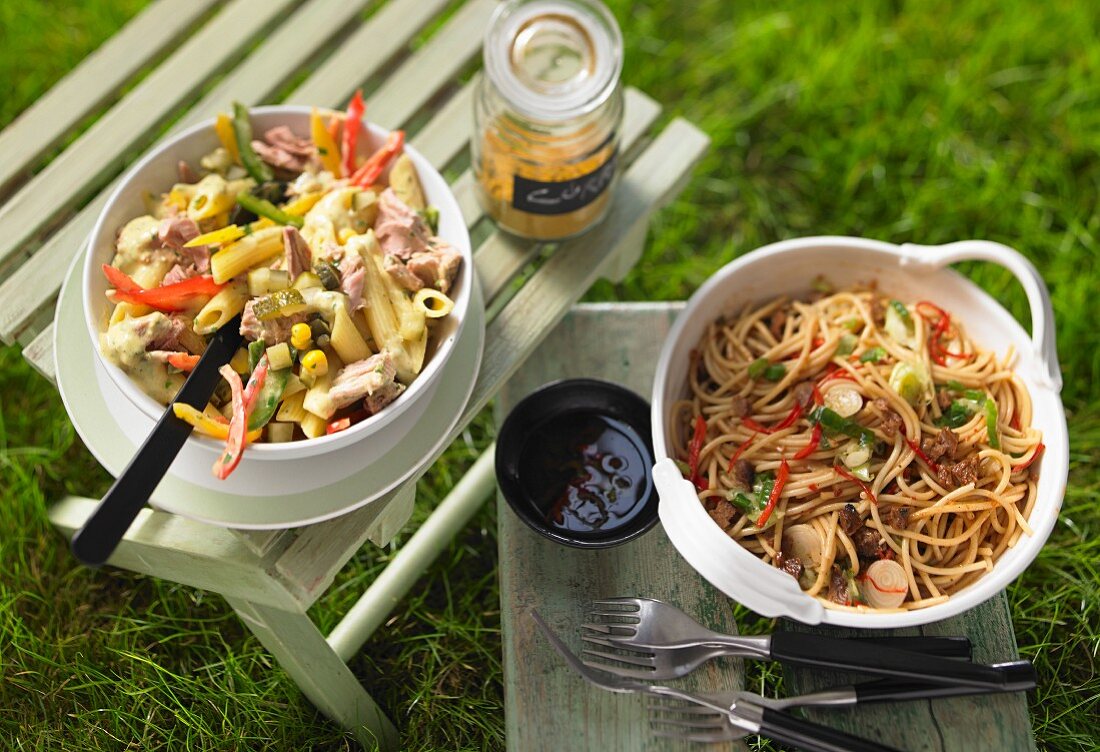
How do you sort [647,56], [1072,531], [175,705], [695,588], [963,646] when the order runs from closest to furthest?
[963,646]
[695,588]
[175,705]
[1072,531]
[647,56]

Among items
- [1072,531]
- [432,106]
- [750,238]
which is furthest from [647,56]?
[1072,531]

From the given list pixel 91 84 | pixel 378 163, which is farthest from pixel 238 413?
pixel 91 84

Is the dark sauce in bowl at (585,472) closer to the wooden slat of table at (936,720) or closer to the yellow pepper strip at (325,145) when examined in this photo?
the wooden slat of table at (936,720)

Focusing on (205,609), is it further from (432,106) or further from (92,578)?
(432,106)

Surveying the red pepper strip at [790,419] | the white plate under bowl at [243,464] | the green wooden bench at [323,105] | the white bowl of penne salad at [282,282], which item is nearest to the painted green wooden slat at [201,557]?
the green wooden bench at [323,105]

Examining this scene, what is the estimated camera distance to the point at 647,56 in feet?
12.5

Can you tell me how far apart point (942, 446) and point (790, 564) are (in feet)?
1.35

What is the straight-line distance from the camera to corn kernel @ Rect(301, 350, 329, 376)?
1.86 m

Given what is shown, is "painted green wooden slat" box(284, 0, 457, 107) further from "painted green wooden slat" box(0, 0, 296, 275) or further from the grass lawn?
the grass lawn

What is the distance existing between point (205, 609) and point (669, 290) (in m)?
1.68

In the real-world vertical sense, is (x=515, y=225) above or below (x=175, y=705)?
above

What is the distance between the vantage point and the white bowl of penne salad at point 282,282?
186cm

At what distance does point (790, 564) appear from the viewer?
81.7 inches

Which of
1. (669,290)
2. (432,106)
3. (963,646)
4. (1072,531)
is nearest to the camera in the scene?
(963,646)
